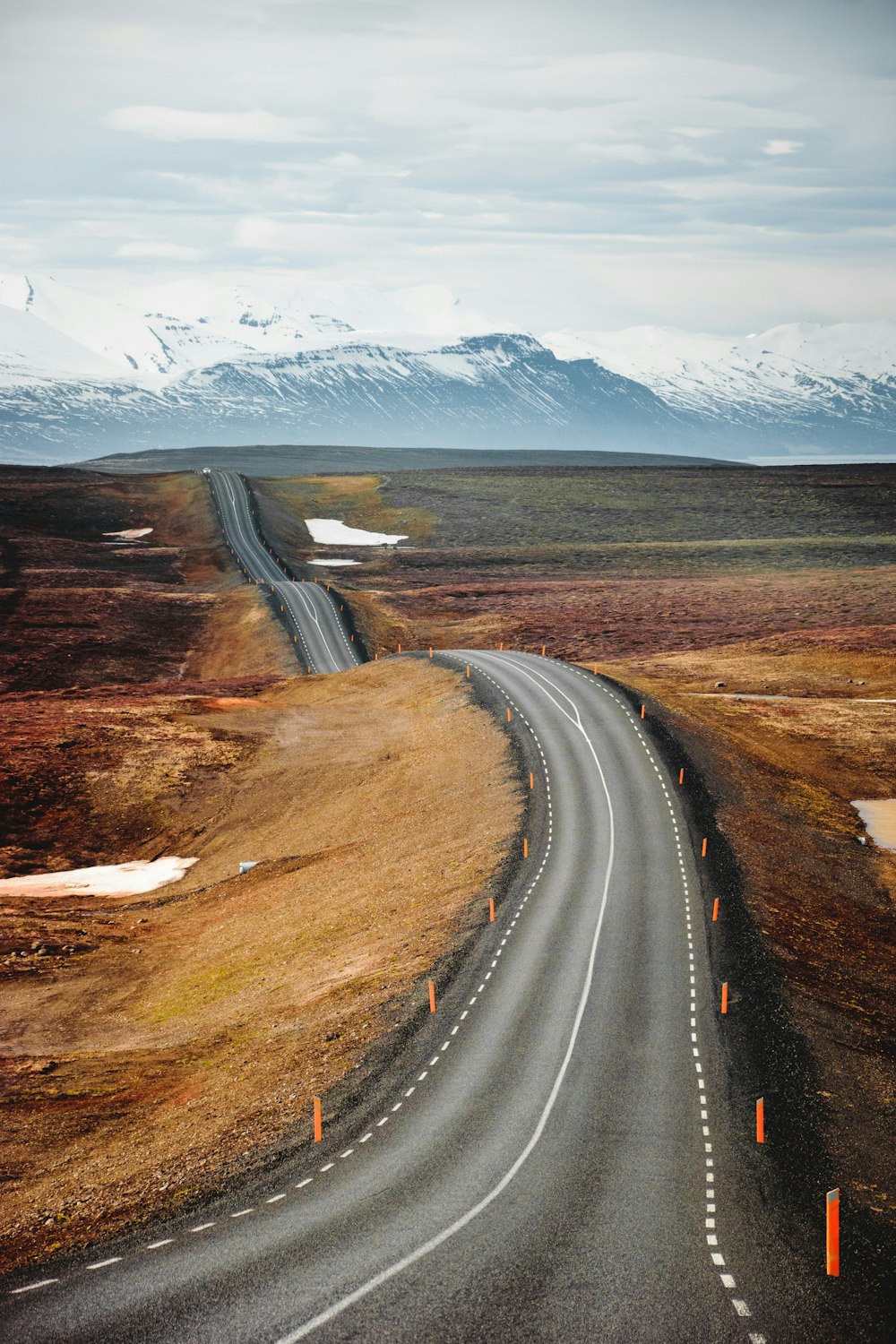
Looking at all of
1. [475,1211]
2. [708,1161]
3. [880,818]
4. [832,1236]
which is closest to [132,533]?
[880,818]

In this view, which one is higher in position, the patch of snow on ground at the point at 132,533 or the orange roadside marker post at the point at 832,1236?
the patch of snow on ground at the point at 132,533

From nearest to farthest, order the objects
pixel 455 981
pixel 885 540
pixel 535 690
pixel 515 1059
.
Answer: pixel 515 1059 → pixel 455 981 → pixel 535 690 → pixel 885 540

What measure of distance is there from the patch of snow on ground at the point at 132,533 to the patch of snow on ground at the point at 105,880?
9963 cm

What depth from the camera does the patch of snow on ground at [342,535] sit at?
15012 centimetres

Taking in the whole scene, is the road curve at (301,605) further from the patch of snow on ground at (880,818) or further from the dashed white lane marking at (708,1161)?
the dashed white lane marking at (708,1161)

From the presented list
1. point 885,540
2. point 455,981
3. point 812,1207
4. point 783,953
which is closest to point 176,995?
point 455,981

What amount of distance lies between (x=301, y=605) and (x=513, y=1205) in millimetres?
82287

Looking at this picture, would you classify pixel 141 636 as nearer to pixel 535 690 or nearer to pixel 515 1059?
pixel 535 690

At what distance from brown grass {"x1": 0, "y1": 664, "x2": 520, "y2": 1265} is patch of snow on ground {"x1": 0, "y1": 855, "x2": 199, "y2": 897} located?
1146mm

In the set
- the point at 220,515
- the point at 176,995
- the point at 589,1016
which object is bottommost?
the point at 176,995

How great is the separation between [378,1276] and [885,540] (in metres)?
143

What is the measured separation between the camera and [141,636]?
312ft

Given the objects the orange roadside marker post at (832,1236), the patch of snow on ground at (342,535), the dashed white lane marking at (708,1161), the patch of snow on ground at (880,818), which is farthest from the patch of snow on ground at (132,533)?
the orange roadside marker post at (832,1236)

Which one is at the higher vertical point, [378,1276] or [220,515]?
[220,515]
